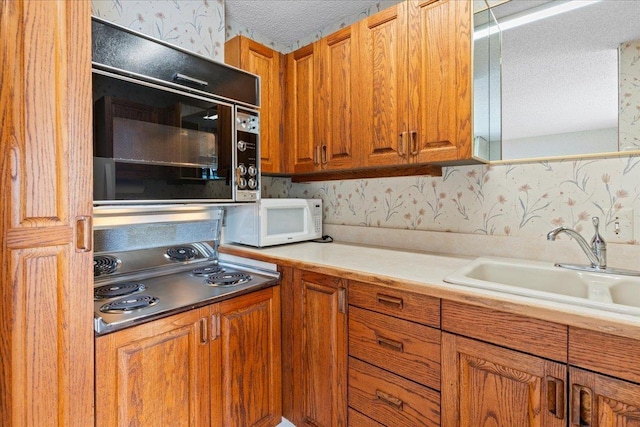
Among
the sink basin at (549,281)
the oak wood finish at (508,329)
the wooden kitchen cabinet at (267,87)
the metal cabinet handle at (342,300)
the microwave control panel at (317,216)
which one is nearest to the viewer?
the oak wood finish at (508,329)

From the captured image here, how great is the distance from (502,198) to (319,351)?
3.81 feet

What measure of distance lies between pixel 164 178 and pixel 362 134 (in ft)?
3.28

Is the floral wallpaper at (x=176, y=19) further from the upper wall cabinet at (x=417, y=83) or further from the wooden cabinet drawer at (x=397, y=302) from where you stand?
the wooden cabinet drawer at (x=397, y=302)

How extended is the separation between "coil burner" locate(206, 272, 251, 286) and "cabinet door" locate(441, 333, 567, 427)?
0.94 metres

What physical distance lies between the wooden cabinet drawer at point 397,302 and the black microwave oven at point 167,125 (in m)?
0.77

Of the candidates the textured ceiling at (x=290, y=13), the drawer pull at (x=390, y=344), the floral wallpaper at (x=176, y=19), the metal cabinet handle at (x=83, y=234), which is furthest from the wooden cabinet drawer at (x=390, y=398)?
the textured ceiling at (x=290, y=13)

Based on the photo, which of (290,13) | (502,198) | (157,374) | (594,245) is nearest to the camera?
(157,374)

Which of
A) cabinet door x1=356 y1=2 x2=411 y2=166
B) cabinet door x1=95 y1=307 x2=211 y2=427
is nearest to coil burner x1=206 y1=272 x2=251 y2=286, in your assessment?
cabinet door x1=95 y1=307 x2=211 y2=427

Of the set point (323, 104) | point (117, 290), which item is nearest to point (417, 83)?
point (323, 104)

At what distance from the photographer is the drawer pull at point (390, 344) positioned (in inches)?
47.8

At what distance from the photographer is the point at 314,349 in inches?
58.7

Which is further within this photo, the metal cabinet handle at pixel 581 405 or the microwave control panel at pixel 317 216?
the microwave control panel at pixel 317 216

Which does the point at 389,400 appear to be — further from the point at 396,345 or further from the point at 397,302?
the point at 397,302

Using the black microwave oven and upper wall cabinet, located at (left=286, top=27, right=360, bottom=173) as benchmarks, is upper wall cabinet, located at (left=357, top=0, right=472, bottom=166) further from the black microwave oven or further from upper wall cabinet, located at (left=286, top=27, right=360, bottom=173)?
the black microwave oven
